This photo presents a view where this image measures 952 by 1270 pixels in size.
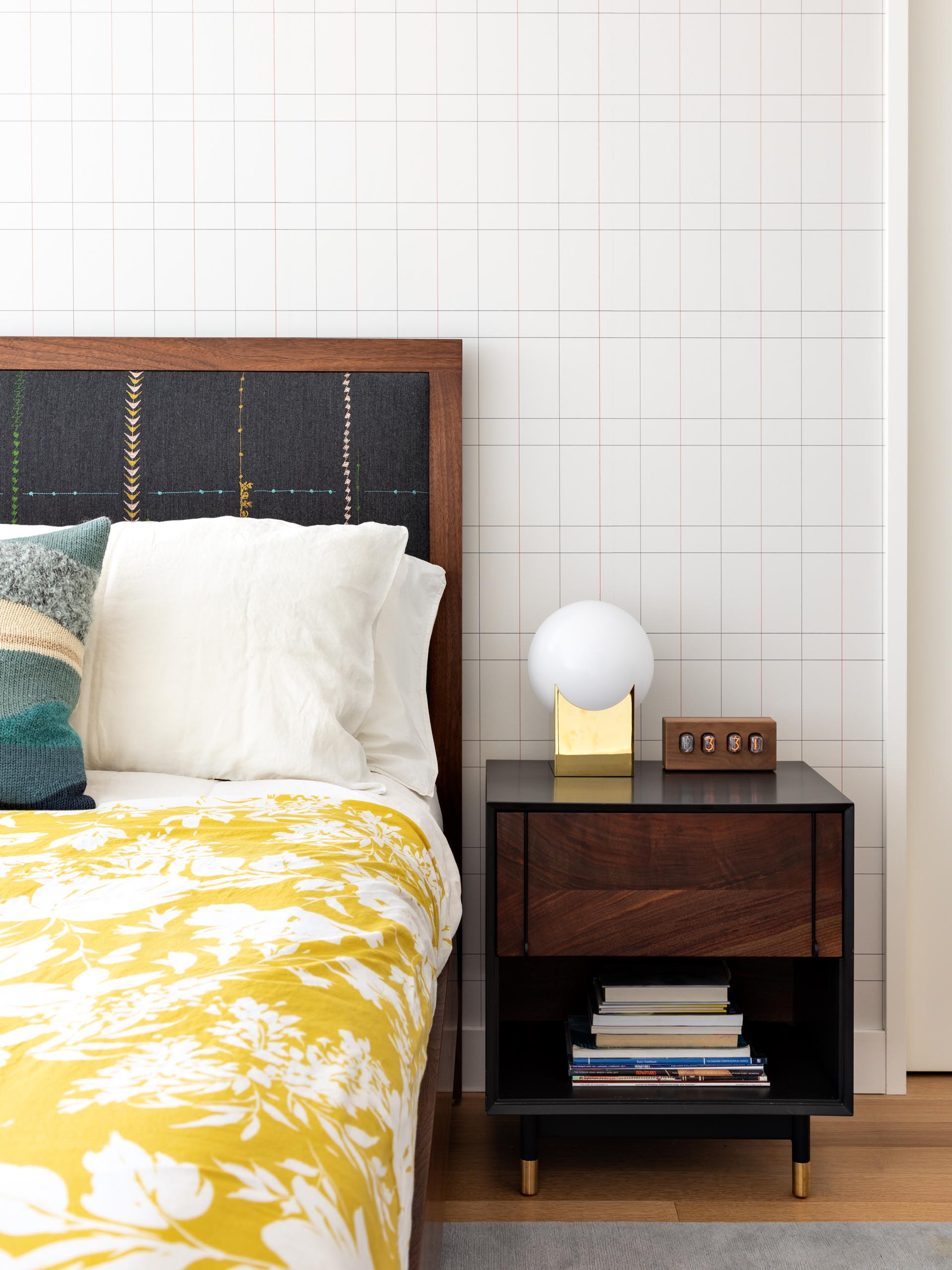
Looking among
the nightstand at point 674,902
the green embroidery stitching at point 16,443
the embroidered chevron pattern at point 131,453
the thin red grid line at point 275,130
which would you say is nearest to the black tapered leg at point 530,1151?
the nightstand at point 674,902

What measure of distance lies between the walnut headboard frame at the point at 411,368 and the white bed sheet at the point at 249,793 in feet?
1.46

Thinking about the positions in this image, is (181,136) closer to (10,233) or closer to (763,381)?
(10,233)

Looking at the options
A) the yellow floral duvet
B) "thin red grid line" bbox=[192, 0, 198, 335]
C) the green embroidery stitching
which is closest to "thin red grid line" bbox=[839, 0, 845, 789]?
the yellow floral duvet

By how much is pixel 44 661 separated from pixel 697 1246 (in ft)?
4.40

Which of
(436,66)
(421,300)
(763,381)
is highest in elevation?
(436,66)

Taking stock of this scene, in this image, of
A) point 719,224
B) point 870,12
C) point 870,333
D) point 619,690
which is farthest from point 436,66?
point 619,690

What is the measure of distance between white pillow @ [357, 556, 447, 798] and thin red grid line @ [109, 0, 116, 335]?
86 centimetres

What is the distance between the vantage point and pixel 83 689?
1.46 m

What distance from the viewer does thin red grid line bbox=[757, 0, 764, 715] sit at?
6.32ft

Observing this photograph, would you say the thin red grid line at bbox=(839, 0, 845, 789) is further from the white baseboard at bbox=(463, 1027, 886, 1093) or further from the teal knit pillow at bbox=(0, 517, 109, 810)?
the teal knit pillow at bbox=(0, 517, 109, 810)

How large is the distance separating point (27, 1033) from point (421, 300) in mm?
1655

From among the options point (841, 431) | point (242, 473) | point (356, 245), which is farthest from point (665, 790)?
point (356, 245)

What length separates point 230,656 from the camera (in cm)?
148

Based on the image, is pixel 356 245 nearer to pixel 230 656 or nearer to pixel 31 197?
pixel 31 197
